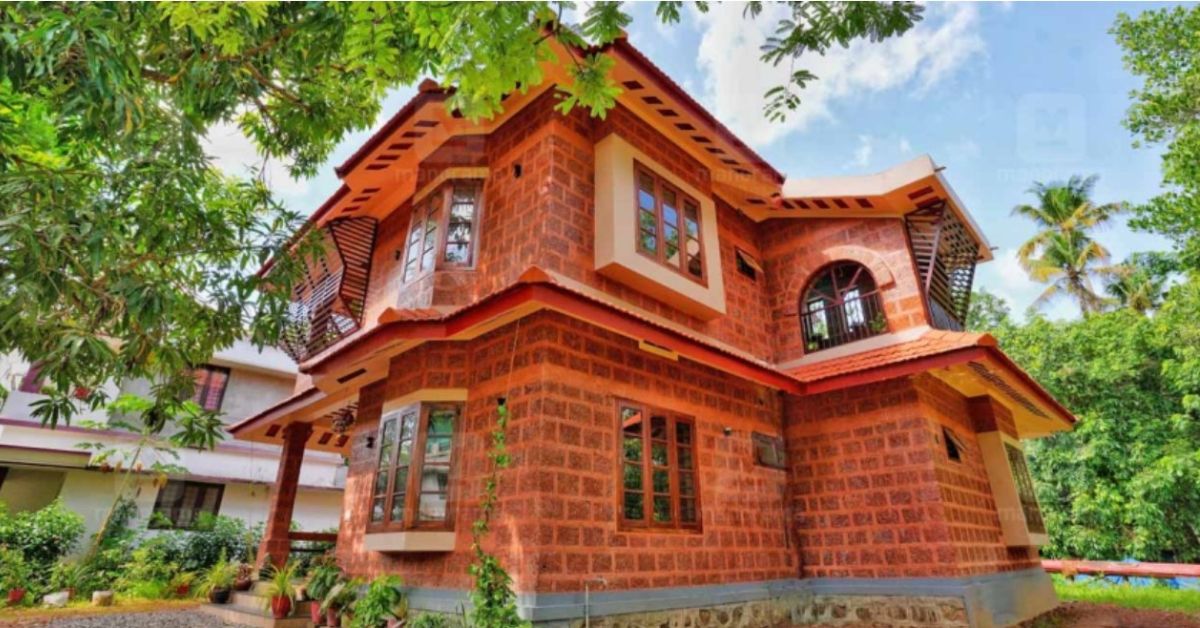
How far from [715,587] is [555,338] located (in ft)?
11.0

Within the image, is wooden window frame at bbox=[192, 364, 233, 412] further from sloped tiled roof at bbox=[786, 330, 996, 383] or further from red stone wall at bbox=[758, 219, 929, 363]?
sloped tiled roof at bbox=[786, 330, 996, 383]

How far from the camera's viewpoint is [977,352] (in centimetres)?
662

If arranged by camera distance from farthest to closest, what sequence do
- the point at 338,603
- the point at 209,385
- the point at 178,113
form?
the point at 209,385
the point at 338,603
the point at 178,113

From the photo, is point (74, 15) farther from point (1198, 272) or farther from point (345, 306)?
point (1198, 272)

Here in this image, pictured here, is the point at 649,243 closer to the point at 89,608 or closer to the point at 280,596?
the point at 280,596

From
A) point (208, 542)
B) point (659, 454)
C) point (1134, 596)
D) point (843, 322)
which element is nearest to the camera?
point (659, 454)

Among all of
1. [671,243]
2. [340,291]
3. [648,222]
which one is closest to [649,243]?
[648,222]

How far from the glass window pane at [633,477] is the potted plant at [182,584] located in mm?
10927

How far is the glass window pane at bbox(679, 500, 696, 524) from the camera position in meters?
6.55

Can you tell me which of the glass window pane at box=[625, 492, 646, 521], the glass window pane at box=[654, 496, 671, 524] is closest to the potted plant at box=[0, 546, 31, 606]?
the glass window pane at box=[625, 492, 646, 521]

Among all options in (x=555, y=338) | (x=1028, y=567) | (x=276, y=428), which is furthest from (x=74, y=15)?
(x=1028, y=567)

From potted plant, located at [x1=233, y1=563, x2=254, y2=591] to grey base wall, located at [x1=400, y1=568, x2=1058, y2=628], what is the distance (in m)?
4.42

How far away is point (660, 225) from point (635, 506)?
3682mm

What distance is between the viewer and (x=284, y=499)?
9.91m
